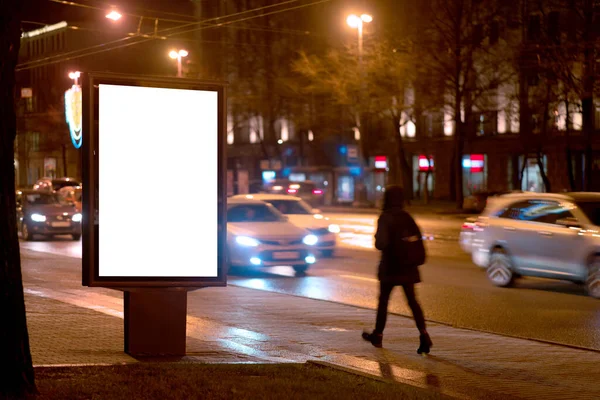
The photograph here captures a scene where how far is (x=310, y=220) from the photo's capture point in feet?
74.6

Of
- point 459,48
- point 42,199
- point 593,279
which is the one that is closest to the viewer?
point 593,279

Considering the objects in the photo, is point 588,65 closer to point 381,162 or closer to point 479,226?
point 479,226

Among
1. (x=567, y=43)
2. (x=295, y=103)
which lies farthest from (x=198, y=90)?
(x=295, y=103)

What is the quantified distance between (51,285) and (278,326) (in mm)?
6205

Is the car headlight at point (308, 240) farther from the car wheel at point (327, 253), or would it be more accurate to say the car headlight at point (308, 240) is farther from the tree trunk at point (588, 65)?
the tree trunk at point (588, 65)

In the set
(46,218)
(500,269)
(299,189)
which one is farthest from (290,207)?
(299,189)

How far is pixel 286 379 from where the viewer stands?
8.04 meters

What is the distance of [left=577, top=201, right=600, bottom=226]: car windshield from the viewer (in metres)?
15.3

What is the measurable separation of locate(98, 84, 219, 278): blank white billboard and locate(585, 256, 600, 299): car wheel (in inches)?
312

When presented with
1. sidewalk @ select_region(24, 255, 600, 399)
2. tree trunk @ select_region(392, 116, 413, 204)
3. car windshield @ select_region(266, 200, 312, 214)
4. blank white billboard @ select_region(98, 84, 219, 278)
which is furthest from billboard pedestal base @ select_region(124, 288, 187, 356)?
tree trunk @ select_region(392, 116, 413, 204)

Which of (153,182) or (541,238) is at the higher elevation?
(153,182)

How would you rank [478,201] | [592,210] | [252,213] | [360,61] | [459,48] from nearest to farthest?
[592,210] → [252,213] → [478,201] → [459,48] → [360,61]

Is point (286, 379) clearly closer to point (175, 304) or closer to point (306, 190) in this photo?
point (175, 304)

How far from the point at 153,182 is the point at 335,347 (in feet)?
9.66
